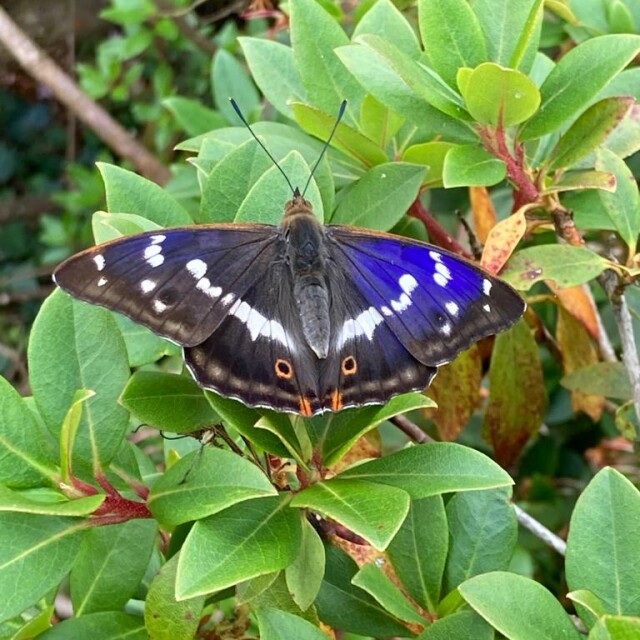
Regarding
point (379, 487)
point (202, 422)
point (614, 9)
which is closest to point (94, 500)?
point (202, 422)

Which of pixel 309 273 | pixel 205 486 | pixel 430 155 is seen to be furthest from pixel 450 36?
pixel 205 486

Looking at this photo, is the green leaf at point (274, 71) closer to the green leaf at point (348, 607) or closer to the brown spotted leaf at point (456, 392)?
the brown spotted leaf at point (456, 392)

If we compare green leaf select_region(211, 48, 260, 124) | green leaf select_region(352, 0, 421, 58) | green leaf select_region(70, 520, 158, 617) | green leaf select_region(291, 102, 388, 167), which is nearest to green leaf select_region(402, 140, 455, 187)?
green leaf select_region(291, 102, 388, 167)

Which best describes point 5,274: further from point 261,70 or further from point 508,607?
point 508,607

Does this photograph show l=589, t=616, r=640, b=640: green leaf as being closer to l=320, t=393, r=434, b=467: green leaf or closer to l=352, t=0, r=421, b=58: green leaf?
l=320, t=393, r=434, b=467: green leaf

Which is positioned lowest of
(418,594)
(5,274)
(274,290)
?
(5,274)

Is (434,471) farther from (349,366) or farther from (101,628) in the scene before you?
(101,628)
